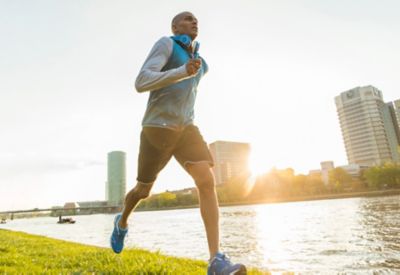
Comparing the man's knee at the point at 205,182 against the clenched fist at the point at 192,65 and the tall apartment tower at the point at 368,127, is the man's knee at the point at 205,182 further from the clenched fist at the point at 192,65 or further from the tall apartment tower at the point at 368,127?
the tall apartment tower at the point at 368,127

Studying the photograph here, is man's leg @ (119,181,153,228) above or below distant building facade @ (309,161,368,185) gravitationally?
below

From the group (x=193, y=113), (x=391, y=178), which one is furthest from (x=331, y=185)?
(x=193, y=113)

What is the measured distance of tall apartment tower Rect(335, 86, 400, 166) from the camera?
160375 millimetres

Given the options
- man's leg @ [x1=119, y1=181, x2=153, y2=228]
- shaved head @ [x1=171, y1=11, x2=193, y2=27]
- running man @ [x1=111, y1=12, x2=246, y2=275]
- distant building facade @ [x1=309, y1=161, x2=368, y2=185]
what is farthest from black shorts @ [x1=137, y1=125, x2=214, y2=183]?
distant building facade @ [x1=309, y1=161, x2=368, y2=185]

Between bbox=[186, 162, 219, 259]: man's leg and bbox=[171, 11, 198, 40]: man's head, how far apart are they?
1.49 m

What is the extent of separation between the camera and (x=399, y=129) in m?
164

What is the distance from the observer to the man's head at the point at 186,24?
3.29 m

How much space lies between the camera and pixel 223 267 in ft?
8.73

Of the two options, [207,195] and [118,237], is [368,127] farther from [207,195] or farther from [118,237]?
[207,195]

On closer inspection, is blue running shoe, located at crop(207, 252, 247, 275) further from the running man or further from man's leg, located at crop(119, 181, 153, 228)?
man's leg, located at crop(119, 181, 153, 228)

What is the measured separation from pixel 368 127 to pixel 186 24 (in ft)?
607

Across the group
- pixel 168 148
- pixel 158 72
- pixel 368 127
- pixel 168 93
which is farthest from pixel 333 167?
pixel 158 72

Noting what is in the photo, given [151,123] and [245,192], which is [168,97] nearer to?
[151,123]

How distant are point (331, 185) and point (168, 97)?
327 feet
